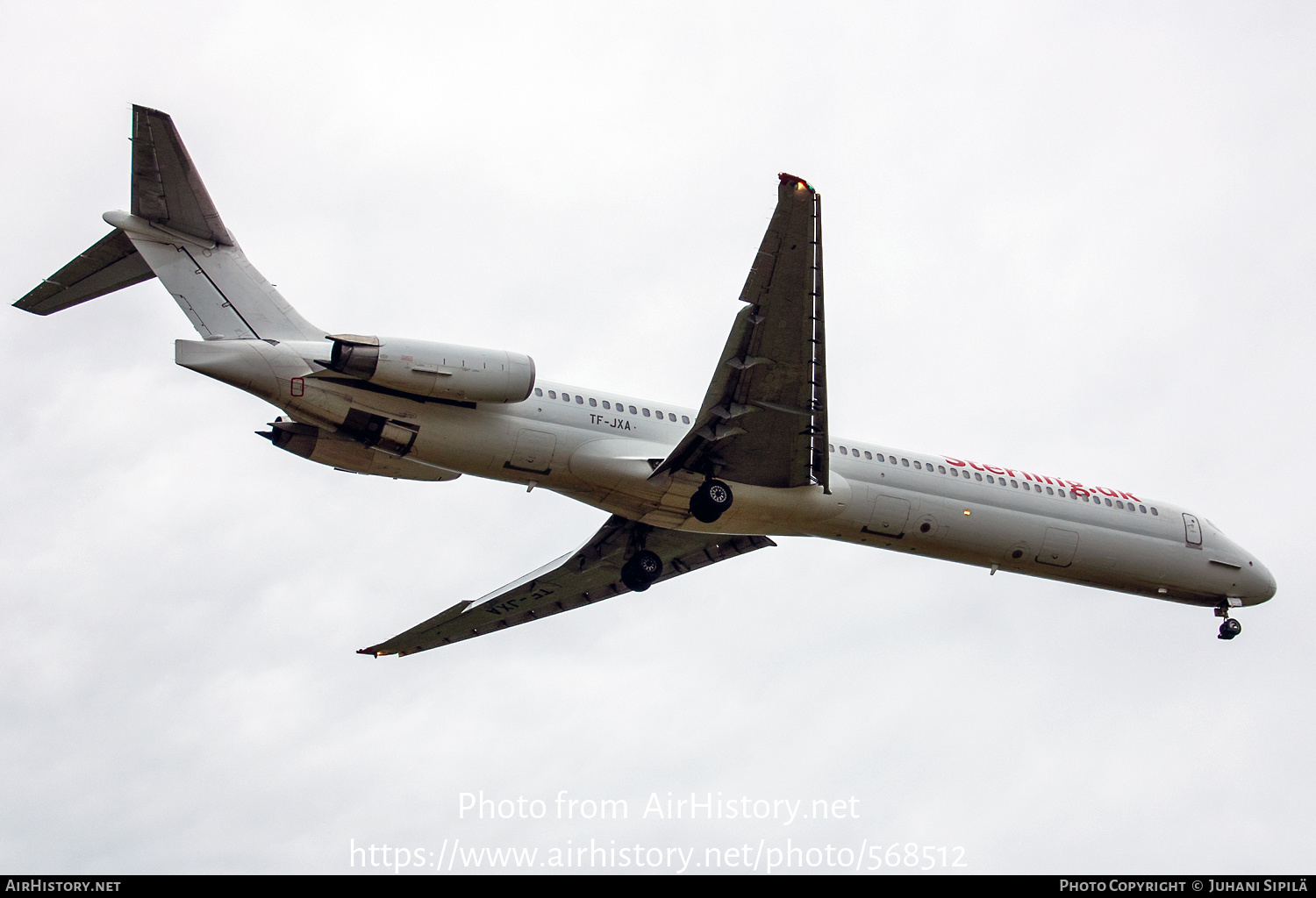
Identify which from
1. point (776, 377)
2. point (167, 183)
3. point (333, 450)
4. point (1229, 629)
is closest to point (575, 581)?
point (333, 450)

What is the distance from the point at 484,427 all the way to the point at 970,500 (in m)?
9.76

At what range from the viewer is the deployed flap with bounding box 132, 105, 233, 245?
20438 mm

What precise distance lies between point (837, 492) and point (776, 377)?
356cm

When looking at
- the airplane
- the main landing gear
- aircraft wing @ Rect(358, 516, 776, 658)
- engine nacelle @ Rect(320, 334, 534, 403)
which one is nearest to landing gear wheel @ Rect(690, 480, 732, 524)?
the airplane

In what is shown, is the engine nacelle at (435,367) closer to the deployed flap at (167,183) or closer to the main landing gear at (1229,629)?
the deployed flap at (167,183)

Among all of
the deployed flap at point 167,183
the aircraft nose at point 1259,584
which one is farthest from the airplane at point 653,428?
the aircraft nose at point 1259,584

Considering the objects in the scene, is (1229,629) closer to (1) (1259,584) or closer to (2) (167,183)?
(1) (1259,584)

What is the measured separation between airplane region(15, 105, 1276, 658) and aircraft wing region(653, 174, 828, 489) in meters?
0.03

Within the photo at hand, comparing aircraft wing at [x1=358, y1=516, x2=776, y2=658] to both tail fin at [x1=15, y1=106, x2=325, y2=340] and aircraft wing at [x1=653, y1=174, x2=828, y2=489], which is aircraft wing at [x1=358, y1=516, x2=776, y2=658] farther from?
tail fin at [x1=15, y1=106, x2=325, y2=340]

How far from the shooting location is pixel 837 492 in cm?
2484

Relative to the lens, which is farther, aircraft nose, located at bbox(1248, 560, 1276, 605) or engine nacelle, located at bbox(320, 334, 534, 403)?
aircraft nose, located at bbox(1248, 560, 1276, 605)
